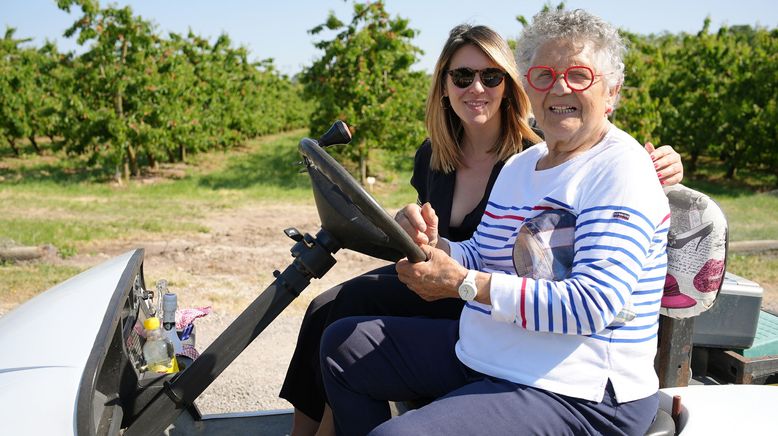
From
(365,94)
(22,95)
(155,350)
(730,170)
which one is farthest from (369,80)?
(155,350)

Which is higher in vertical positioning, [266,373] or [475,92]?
[475,92]

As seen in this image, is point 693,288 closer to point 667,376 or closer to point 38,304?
point 667,376

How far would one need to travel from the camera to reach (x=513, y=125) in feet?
8.20

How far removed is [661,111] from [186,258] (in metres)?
11.3

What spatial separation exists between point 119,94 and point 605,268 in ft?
41.2

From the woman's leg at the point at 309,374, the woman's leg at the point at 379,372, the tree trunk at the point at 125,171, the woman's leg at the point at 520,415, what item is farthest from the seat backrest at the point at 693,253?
the tree trunk at the point at 125,171

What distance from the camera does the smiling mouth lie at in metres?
1.57

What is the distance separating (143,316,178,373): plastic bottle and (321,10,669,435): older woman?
520 millimetres

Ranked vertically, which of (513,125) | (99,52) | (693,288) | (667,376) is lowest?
(667,376)

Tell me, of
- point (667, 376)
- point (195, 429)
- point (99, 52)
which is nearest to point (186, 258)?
point (195, 429)

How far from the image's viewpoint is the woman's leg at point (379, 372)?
165 centimetres

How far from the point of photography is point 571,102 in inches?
61.6

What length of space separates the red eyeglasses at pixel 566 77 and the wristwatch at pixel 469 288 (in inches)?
19.0

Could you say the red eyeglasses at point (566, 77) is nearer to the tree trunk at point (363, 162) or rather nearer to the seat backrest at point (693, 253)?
the seat backrest at point (693, 253)
